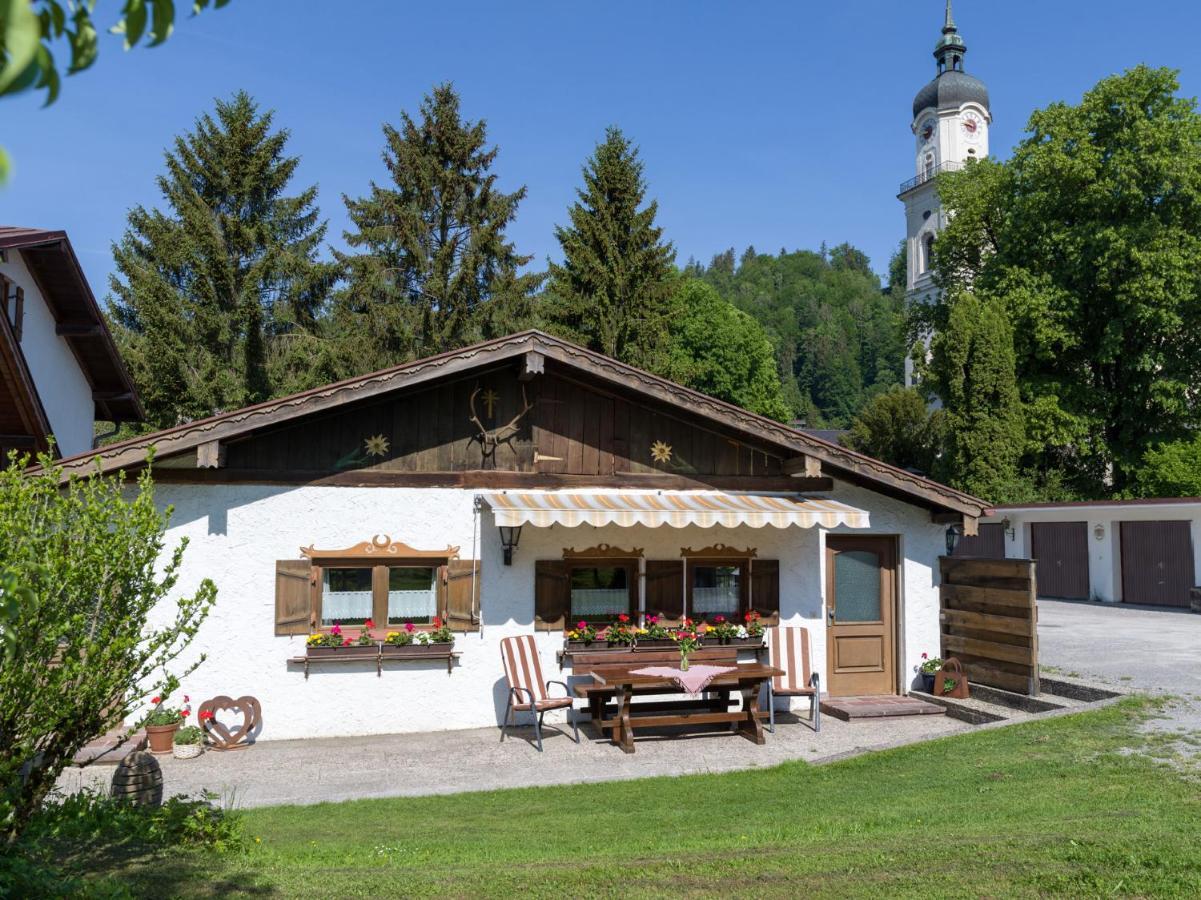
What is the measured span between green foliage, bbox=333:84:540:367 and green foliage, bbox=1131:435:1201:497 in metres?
19.0

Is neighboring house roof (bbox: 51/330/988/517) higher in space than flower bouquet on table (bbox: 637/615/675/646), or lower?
higher

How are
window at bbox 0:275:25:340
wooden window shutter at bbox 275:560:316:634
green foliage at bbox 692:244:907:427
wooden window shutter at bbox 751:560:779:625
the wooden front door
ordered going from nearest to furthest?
wooden window shutter at bbox 275:560:316:634, wooden window shutter at bbox 751:560:779:625, the wooden front door, window at bbox 0:275:25:340, green foliage at bbox 692:244:907:427

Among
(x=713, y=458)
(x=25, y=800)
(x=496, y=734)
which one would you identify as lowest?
(x=496, y=734)

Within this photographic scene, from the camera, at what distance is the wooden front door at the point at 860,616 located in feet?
40.2

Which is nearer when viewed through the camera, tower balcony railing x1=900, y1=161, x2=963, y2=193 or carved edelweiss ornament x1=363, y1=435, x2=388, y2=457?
carved edelweiss ornament x1=363, y1=435, x2=388, y2=457

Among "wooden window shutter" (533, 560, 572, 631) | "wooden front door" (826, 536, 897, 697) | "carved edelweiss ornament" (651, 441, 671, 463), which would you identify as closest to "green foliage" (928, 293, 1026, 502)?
"wooden front door" (826, 536, 897, 697)

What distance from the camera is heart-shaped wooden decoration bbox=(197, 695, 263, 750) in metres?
9.80

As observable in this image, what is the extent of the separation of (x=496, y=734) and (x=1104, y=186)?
2804 centimetres

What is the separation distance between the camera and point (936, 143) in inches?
2159

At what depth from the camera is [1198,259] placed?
2866 cm

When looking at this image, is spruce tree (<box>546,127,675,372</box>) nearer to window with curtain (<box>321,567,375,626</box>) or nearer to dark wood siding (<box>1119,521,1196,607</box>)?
dark wood siding (<box>1119,521,1196,607</box>)

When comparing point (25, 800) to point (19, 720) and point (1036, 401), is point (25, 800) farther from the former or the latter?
point (1036, 401)

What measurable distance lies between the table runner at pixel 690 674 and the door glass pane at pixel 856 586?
2.54 meters

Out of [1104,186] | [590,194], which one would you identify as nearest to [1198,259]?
[1104,186]
